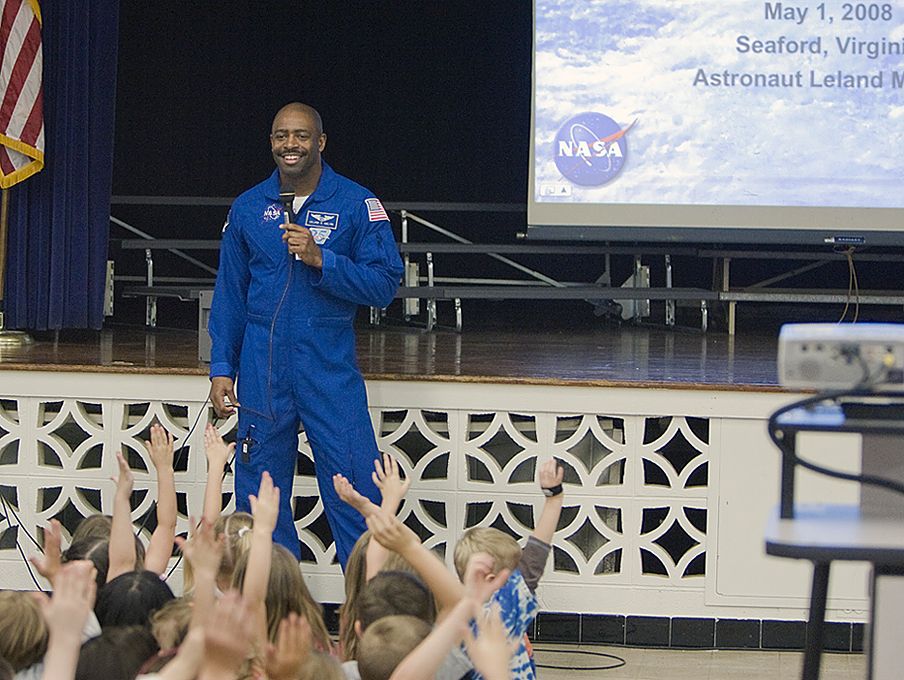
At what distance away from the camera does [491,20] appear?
839 cm

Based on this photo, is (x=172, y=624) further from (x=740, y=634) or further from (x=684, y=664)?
(x=740, y=634)

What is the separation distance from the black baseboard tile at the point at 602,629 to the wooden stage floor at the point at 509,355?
0.71 m

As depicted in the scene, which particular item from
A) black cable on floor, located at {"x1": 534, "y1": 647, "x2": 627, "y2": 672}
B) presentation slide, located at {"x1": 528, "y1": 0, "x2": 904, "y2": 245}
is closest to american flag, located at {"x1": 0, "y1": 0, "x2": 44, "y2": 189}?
presentation slide, located at {"x1": 528, "y1": 0, "x2": 904, "y2": 245}

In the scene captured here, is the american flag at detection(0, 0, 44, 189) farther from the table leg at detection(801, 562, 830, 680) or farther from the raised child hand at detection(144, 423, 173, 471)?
the table leg at detection(801, 562, 830, 680)

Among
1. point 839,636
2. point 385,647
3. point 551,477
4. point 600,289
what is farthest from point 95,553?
point 600,289

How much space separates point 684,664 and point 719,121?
285 centimetres

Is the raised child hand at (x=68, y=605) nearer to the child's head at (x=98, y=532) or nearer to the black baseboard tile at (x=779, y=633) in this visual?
the child's head at (x=98, y=532)

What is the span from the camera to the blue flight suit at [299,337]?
391 cm

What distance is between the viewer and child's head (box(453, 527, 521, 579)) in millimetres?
3072

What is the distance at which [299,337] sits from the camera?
391 centimetres

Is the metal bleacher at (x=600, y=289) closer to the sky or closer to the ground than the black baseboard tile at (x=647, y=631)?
closer to the sky

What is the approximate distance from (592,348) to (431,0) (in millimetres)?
3211

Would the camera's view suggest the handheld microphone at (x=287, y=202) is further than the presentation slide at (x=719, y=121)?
No

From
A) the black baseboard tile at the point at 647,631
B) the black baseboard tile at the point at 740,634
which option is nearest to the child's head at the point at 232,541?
the black baseboard tile at the point at 647,631
